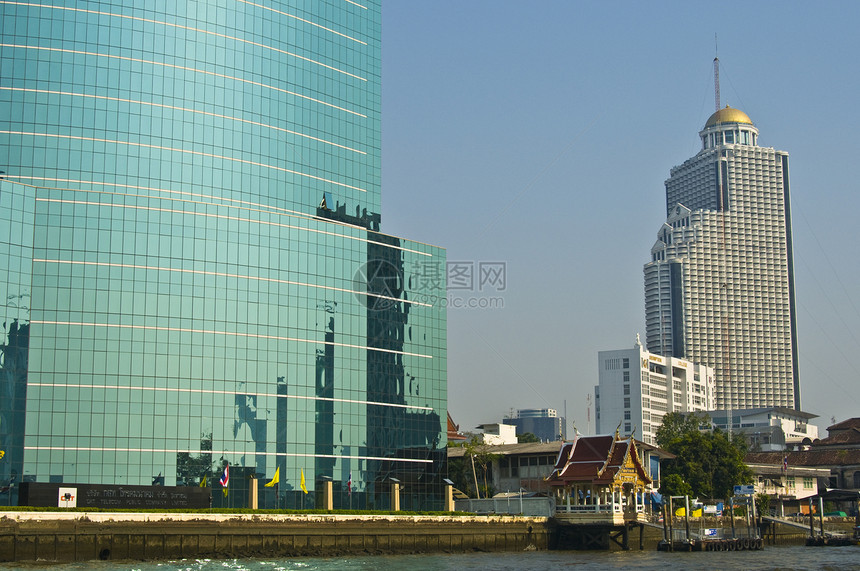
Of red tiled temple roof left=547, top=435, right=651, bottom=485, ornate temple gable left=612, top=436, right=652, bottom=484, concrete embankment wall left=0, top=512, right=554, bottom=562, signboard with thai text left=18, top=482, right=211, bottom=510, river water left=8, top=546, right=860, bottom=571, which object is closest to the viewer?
river water left=8, top=546, right=860, bottom=571

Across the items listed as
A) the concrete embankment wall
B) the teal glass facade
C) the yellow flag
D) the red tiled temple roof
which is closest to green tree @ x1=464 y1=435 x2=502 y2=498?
the teal glass facade

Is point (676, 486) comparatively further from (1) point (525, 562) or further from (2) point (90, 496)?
(2) point (90, 496)

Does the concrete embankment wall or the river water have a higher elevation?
the concrete embankment wall

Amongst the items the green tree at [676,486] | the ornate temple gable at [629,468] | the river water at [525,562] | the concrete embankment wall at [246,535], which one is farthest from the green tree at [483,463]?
the river water at [525,562]

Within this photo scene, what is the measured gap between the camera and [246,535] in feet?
257

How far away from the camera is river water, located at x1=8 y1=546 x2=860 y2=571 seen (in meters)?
68.1

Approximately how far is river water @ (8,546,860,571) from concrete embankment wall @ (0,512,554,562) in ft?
7.54

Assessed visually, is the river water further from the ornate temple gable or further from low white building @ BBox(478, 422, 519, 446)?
low white building @ BBox(478, 422, 519, 446)

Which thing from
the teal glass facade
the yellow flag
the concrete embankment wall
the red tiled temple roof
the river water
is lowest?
the river water

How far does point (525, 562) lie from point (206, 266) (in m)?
45.8

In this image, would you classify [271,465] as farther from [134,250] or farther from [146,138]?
[146,138]

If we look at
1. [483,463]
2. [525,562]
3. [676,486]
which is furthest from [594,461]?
[676,486]

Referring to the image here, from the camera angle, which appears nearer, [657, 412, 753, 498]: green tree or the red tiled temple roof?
the red tiled temple roof

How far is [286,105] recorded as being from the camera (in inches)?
4766
